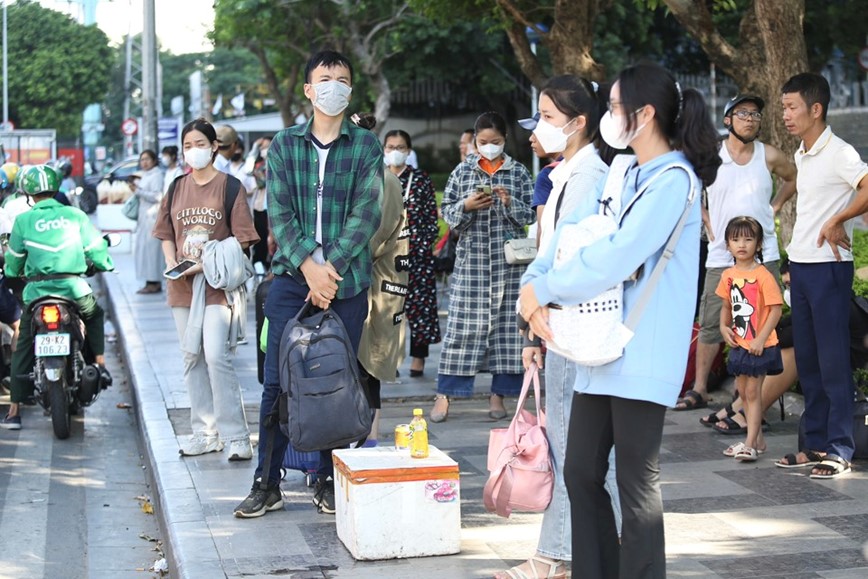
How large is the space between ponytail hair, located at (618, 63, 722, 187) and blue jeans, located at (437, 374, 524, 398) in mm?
4513

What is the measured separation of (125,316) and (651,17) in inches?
727

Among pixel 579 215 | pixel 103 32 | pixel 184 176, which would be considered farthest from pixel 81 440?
pixel 103 32

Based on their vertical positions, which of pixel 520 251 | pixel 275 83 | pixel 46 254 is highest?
pixel 275 83

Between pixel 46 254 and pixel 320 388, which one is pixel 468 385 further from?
pixel 320 388

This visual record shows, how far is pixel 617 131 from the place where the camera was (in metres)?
4.00

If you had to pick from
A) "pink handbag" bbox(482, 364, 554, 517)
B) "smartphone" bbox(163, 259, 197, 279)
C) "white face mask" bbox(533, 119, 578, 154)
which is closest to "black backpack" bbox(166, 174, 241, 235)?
"smartphone" bbox(163, 259, 197, 279)

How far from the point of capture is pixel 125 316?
14.0m

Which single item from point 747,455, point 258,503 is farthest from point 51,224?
point 747,455

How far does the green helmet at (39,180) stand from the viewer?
856 centimetres

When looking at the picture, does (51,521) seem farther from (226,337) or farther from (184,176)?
(184,176)

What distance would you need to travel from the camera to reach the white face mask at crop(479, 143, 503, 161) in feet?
26.2

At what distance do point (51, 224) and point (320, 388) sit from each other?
3.86 m

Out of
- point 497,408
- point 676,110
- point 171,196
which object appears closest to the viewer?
point 676,110

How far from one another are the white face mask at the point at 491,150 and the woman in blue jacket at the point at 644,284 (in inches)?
155
